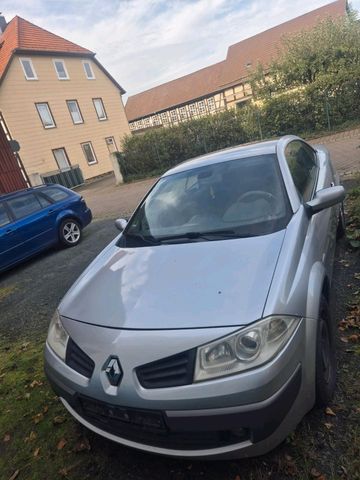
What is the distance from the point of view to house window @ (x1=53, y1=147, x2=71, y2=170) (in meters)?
24.2


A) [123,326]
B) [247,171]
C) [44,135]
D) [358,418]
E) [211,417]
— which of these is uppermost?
[44,135]

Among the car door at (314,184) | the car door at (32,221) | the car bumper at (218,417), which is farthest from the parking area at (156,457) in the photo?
the car door at (32,221)

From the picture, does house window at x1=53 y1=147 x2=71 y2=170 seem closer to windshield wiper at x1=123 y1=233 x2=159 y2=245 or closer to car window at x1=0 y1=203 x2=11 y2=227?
car window at x1=0 y1=203 x2=11 y2=227

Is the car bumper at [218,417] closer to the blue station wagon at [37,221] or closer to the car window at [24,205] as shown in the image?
the blue station wagon at [37,221]

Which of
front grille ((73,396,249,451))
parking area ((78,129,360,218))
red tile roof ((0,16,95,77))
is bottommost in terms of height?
parking area ((78,129,360,218))

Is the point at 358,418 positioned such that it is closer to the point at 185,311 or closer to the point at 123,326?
the point at 185,311

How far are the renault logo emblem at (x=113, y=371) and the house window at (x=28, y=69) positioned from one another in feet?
85.2

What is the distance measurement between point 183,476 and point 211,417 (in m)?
0.62

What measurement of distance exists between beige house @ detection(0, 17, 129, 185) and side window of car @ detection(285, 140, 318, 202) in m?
17.4

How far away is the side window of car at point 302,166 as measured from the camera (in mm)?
3024

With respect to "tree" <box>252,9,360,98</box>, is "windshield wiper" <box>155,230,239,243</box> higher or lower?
lower

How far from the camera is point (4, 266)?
6648mm

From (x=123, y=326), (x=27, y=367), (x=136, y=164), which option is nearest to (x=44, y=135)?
(x=136, y=164)

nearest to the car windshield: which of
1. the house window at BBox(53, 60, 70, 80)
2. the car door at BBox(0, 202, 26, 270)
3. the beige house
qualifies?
the car door at BBox(0, 202, 26, 270)
